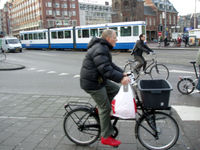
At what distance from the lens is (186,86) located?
7008 mm

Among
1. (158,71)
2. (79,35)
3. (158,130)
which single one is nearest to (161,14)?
(79,35)

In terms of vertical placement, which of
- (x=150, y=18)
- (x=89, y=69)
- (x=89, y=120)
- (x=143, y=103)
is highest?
(x=150, y=18)

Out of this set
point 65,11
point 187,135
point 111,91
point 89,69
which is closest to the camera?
point 89,69

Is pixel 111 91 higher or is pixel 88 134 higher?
pixel 111 91

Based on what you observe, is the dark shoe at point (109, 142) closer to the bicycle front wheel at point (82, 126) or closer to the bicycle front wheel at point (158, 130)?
the bicycle front wheel at point (82, 126)

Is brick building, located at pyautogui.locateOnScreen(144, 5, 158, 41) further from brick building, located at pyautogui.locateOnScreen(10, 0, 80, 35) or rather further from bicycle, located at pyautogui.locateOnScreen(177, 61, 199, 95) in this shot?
bicycle, located at pyautogui.locateOnScreen(177, 61, 199, 95)

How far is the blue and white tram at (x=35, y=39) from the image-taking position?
1318 inches

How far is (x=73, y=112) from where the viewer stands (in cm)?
377

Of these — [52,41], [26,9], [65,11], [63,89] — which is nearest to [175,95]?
[63,89]

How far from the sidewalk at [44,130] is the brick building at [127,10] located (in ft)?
179

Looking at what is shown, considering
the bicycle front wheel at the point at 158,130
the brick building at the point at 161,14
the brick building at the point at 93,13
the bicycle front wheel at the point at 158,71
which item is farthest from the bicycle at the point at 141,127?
the brick building at the point at 93,13

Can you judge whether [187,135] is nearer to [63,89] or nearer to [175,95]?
[175,95]

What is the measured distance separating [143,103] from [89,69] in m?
0.93

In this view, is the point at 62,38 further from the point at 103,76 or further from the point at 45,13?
the point at 45,13
